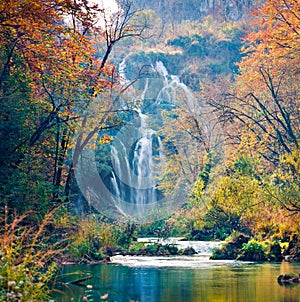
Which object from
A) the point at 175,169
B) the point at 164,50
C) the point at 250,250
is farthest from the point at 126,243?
the point at 164,50

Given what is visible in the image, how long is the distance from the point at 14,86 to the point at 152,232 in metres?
18.1

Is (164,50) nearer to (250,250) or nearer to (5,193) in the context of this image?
(250,250)

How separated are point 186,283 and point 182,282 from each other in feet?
0.69

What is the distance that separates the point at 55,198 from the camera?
53.9 feet

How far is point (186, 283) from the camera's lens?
13.3m

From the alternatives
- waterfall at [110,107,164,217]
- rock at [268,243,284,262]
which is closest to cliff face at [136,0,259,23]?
waterfall at [110,107,164,217]

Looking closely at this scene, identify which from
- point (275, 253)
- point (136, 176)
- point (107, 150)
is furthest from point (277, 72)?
point (136, 176)

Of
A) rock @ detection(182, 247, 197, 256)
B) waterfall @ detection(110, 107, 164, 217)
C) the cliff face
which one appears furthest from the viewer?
the cliff face

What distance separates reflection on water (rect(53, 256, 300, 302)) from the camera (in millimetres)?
11250

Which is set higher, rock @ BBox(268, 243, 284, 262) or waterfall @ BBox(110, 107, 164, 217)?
waterfall @ BBox(110, 107, 164, 217)

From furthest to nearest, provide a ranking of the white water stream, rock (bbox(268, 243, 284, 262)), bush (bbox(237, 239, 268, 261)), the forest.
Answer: bush (bbox(237, 239, 268, 261))
rock (bbox(268, 243, 284, 262))
the white water stream
the forest

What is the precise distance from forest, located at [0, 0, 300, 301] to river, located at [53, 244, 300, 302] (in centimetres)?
91

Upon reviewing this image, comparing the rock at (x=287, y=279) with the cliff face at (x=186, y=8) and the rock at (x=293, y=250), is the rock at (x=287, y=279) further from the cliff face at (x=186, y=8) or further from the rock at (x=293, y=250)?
the cliff face at (x=186, y=8)

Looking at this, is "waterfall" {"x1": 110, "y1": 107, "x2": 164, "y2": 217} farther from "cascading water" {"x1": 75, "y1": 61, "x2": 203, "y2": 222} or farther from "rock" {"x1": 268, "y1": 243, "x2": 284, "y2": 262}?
"rock" {"x1": 268, "y1": 243, "x2": 284, "y2": 262}
